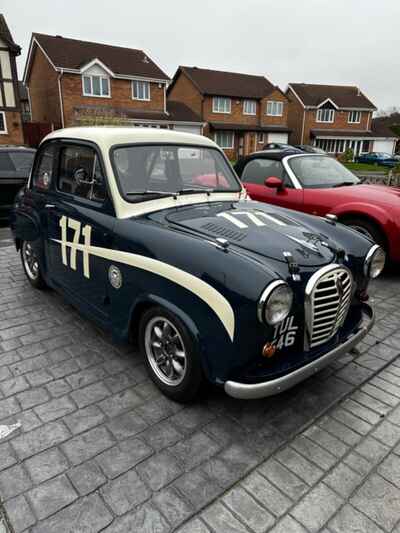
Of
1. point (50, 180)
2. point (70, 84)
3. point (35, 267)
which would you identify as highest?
point (70, 84)

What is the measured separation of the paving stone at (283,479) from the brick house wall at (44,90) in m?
30.5

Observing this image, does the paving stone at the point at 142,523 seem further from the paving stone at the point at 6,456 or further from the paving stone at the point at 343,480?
the paving stone at the point at 343,480

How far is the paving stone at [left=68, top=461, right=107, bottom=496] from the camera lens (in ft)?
7.46

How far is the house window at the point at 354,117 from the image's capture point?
46625 mm

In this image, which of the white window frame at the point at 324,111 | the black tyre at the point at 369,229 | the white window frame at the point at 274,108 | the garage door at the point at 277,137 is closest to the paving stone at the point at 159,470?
the black tyre at the point at 369,229

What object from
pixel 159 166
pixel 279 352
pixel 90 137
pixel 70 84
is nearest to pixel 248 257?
pixel 279 352

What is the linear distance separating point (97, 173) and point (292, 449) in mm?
2671

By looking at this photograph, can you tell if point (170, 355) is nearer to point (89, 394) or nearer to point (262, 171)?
point (89, 394)

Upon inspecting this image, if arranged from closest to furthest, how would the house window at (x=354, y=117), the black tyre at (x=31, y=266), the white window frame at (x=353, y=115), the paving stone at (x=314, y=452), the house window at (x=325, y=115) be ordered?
1. the paving stone at (x=314, y=452)
2. the black tyre at (x=31, y=266)
3. the house window at (x=325, y=115)
4. the white window frame at (x=353, y=115)
5. the house window at (x=354, y=117)

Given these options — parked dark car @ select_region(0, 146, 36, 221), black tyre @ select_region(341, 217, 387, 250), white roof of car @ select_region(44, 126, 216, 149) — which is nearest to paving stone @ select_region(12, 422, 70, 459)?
white roof of car @ select_region(44, 126, 216, 149)

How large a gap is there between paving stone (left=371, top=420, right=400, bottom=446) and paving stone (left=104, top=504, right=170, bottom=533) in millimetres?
1560

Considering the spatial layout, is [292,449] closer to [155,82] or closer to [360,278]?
[360,278]

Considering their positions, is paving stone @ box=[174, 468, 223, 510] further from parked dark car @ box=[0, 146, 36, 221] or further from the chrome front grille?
parked dark car @ box=[0, 146, 36, 221]

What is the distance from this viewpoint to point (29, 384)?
3.23 metres
